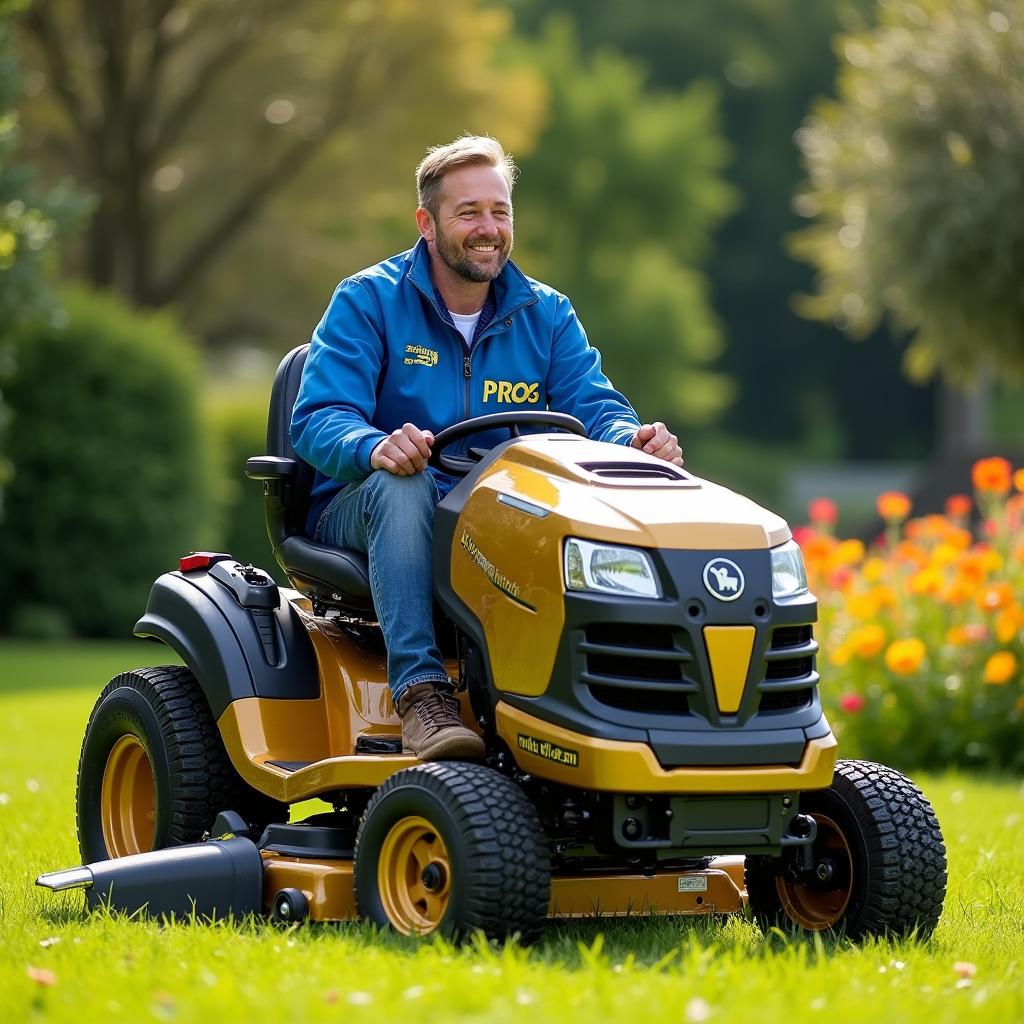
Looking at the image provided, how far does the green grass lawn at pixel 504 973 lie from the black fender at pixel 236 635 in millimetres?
657

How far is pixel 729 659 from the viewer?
13.0 ft

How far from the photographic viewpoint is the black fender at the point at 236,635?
15.4 feet

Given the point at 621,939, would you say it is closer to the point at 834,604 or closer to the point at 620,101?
the point at 834,604

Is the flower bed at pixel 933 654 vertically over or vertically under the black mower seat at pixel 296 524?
under

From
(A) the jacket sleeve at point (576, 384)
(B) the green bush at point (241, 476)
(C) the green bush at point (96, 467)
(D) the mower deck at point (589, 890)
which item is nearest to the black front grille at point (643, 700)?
(D) the mower deck at point (589, 890)

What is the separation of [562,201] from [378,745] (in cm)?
2986

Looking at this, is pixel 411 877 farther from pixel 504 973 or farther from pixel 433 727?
pixel 504 973

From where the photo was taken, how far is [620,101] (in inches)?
1334

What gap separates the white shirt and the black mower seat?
52cm

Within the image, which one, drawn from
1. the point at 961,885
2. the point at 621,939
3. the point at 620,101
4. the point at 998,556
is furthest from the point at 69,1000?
the point at 620,101

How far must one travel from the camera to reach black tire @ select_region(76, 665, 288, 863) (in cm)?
478

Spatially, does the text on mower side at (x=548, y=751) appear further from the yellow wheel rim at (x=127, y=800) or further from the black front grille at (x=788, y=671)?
the yellow wheel rim at (x=127, y=800)

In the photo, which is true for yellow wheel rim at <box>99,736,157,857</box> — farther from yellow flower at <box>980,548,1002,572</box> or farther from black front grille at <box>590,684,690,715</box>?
yellow flower at <box>980,548,1002,572</box>

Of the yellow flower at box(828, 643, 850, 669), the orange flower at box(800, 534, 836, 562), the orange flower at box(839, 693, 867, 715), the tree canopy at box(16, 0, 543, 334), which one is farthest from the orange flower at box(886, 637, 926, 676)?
the tree canopy at box(16, 0, 543, 334)
